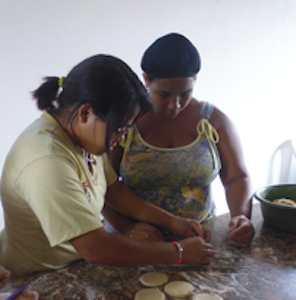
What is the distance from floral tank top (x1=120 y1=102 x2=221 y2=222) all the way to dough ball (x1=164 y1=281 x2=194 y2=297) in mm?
433

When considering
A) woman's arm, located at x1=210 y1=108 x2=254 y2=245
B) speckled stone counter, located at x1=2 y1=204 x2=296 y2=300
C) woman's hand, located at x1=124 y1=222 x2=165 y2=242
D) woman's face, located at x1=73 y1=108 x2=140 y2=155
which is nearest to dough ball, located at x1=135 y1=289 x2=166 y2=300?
speckled stone counter, located at x1=2 y1=204 x2=296 y2=300

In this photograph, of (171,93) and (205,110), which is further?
(205,110)

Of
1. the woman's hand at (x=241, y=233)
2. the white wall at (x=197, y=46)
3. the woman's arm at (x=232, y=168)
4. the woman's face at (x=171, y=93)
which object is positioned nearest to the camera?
Answer: the woman's hand at (x=241, y=233)

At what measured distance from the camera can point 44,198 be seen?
2.65 ft

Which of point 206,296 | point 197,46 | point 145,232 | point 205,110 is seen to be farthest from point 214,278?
point 197,46

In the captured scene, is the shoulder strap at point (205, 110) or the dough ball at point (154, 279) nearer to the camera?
the dough ball at point (154, 279)

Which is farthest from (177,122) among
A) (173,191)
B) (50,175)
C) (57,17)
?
(57,17)

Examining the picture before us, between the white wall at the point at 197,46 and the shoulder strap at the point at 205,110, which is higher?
the white wall at the point at 197,46

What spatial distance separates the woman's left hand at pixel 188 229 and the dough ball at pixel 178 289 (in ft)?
0.93

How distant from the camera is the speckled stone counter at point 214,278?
0.87 m

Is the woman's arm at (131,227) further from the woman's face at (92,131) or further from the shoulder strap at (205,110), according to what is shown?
the shoulder strap at (205,110)

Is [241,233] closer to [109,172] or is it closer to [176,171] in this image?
[176,171]

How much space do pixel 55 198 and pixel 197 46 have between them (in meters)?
2.13

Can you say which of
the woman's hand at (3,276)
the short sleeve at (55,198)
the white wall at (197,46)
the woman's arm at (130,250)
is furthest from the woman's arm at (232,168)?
the white wall at (197,46)
